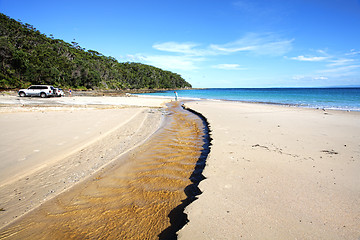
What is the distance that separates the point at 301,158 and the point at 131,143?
562cm

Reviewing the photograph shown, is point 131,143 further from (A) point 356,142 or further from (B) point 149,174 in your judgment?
(A) point 356,142

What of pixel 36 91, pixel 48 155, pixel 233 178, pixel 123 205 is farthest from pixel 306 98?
pixel 36 91

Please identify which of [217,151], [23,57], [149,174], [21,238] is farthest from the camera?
[23,57]

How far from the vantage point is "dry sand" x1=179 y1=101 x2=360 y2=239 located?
88.8 inches

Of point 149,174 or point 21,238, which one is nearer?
point 21,238

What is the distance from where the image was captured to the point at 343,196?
2.91 m

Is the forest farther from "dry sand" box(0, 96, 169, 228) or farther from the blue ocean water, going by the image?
"dry sand" box(0, 96, 169, 228)

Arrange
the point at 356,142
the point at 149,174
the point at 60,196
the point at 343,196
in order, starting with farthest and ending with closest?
the point at 356,142 → the point at 149,174 → the point at 60,196 → the point at 343,196

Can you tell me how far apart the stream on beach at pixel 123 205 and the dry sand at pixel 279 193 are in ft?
1.51

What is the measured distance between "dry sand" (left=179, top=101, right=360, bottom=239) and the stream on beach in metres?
0.46

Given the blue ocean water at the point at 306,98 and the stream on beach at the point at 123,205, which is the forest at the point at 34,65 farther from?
the stream on beach at the point at 123,205

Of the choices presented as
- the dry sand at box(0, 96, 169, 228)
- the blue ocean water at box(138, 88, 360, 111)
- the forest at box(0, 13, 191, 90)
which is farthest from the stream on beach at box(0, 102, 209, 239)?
the forest at box(0, 13, 191, 90)

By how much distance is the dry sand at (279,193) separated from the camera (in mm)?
2256

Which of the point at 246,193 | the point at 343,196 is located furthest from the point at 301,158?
the point at 246,193
